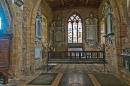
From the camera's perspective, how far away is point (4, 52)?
4617mm

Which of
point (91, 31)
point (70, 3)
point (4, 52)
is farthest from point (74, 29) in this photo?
point (4, 52)

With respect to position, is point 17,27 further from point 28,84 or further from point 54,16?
point 54,16

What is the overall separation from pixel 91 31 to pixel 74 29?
5.24ft

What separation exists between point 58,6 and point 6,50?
10.4 m

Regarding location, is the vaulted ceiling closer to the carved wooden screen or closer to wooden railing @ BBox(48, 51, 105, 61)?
wooden railing @ BBox(48, 51, 105, 61)

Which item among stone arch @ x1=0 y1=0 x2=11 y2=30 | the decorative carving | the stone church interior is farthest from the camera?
the decorative carving

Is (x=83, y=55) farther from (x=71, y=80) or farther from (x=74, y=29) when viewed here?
(x=71, y=80)

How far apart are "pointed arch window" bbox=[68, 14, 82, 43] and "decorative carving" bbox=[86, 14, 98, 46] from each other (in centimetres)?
79

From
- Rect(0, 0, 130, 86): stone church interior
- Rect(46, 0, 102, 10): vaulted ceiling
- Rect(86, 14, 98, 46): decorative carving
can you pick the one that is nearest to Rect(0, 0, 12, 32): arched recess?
Rect(0, 0, 130, 86): stone church interior

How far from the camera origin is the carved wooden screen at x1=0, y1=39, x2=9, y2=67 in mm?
4500

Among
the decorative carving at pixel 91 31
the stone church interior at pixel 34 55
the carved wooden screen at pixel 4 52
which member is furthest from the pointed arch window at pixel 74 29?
the carved wooden screen at pixel 4 52

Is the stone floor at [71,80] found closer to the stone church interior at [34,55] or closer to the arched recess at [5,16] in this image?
the stone church interior at [34,55]

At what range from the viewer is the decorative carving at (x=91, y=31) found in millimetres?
14477

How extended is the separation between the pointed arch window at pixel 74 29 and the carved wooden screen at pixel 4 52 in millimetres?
10607
